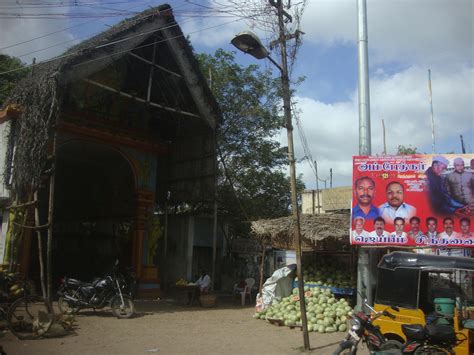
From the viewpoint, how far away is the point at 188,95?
17422 millimetres

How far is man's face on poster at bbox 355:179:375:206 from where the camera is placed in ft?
35.0

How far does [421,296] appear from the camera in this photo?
763 centimetres

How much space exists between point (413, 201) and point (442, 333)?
16.2 feet

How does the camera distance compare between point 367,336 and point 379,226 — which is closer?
point 367,336

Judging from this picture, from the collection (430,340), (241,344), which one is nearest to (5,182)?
(241,344)

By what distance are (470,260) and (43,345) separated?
733 cm

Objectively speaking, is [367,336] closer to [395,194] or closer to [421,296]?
[421,296]

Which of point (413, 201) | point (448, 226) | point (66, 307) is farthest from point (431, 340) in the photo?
point (66, 307)

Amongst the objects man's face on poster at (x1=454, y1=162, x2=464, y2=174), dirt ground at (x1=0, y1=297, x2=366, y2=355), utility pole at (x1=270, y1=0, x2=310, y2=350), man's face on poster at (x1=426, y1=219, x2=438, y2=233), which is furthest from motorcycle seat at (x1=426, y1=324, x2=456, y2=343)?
man's face on poster at (x1=454, y1=162, x2=464, y2=174)

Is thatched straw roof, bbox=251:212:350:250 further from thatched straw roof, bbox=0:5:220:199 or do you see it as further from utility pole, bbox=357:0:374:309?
thatched straw roof, bbox=0:5:220:199

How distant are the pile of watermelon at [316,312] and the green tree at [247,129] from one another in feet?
28.8

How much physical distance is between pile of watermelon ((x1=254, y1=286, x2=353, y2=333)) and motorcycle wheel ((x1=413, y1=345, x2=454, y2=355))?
10.8 feet

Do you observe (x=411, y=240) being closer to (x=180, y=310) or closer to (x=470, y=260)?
(x=470, y=260)

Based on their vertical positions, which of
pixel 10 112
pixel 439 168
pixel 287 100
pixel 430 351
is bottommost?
pixel 430 351
